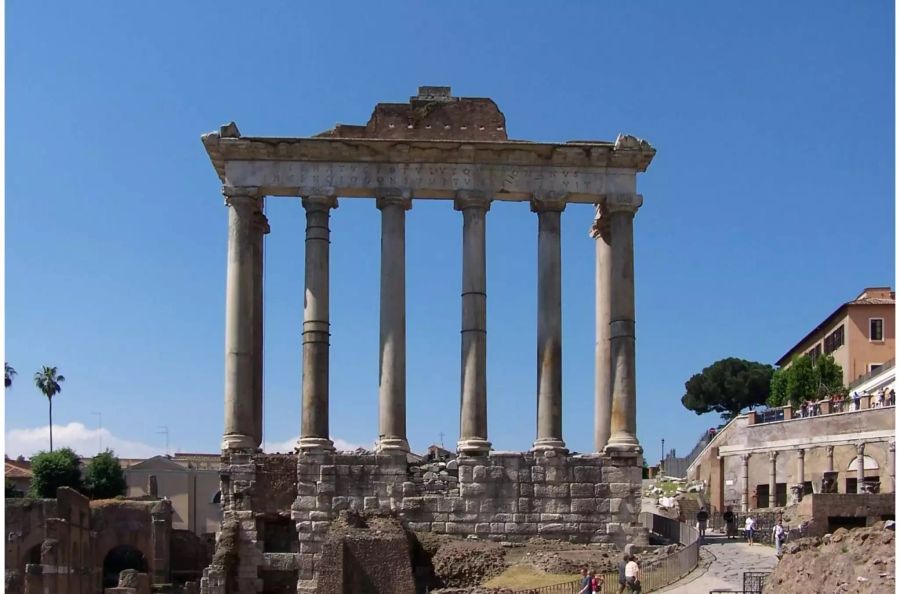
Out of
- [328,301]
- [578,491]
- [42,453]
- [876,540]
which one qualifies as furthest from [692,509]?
[42,453]

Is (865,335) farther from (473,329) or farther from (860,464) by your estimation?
(473,329)

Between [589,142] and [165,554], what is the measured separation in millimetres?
30061

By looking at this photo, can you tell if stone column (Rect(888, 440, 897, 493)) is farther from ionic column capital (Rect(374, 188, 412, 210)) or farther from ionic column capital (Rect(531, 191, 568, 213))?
ionic column capital (Rect(374, 188, 412, 210))

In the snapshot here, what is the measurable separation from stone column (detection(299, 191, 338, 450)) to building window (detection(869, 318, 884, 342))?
41068 millimetres

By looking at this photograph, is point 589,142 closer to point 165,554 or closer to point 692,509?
point 692,509

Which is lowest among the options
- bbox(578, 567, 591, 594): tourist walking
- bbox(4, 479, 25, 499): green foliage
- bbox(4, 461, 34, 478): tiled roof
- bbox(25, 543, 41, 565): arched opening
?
bbox(25, 543, 41, 565): arched opening

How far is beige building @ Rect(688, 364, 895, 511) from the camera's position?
145 ft

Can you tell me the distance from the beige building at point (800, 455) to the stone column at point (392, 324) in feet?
51.8

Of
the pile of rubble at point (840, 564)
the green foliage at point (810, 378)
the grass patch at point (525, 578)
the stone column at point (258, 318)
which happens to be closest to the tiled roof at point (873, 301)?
the green foliage at point (810, 378)

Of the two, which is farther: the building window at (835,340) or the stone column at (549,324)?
the building window at (835,340)

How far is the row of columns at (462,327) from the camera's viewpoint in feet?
105

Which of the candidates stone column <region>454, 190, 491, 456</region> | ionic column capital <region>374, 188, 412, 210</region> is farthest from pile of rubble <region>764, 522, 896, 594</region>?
ionic column capital <region>374, 188, 412, 210</region>

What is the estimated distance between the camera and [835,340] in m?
70.2

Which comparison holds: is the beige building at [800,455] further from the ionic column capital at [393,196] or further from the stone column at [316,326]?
the stone column at [316,326]
